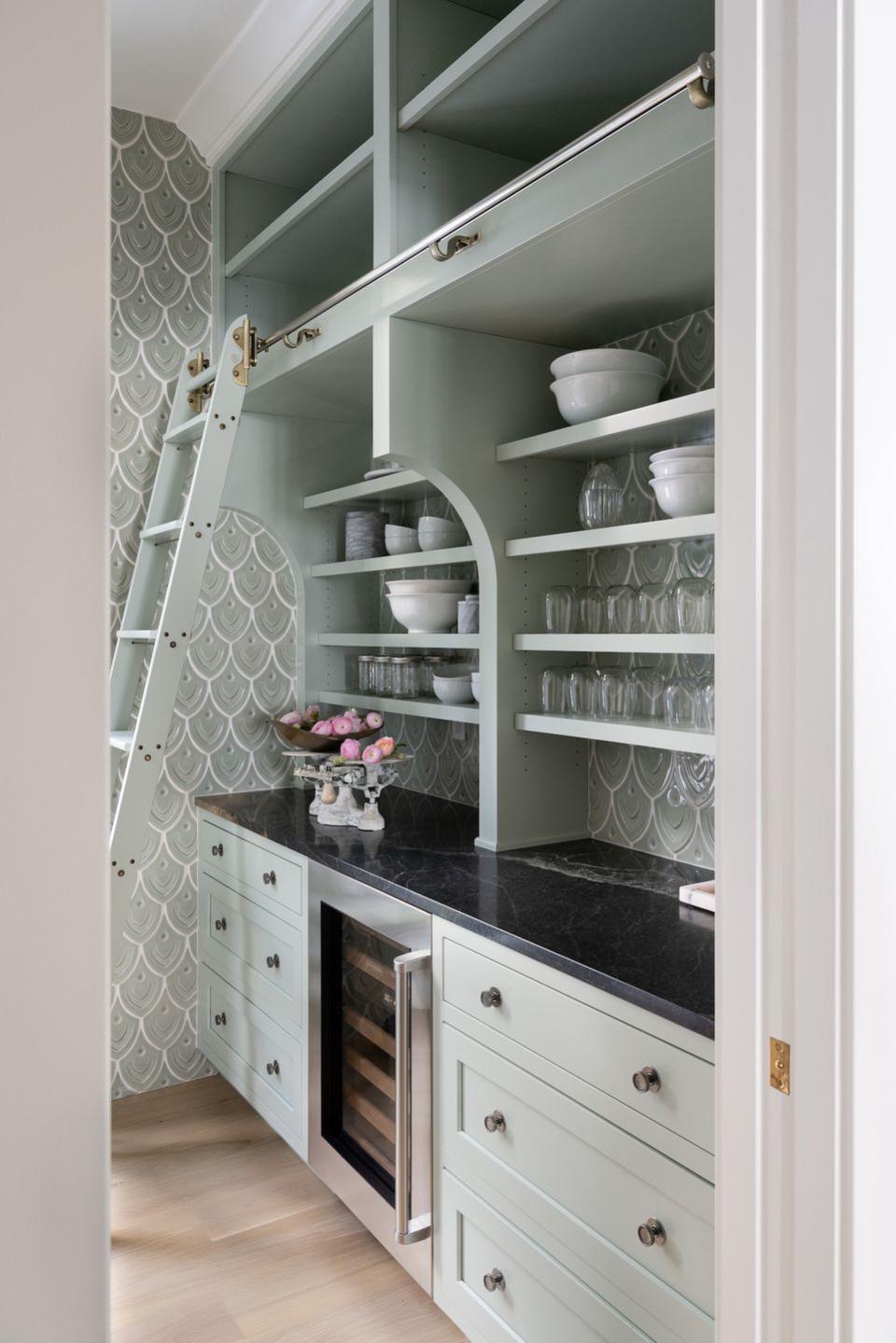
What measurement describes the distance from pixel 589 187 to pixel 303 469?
1.79m

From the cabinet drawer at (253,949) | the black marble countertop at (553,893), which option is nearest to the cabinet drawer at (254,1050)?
the cabinet drawer at (253,949)

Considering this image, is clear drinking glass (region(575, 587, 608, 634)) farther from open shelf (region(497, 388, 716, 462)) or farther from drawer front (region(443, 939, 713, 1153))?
drawer front (region(443, 939, 713, 1153))

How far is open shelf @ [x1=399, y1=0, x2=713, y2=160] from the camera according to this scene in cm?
160

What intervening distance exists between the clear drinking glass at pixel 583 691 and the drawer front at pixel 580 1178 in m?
0.72

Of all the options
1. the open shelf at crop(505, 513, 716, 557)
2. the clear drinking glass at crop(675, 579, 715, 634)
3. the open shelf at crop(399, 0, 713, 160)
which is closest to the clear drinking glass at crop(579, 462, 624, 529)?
the open shelf at crop(505, 513, 716, 557)

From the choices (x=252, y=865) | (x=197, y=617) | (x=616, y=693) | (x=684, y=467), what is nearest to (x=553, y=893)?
(x=616, y=693)

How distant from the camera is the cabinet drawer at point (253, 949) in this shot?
2.38 metres

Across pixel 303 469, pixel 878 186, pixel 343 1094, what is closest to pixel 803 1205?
pixel 878 186

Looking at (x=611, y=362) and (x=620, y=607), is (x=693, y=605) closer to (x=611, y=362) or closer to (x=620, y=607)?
(x=620, y=607)

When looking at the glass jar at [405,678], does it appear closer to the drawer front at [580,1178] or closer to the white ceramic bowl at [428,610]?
the white ceramic bowl at [428,610]

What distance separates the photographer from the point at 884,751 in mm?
912

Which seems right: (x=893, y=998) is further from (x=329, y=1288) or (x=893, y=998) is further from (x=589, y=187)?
(x=329, y=1288)

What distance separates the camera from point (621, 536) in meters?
1.76

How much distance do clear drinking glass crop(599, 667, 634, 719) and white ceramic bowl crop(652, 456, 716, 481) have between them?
0.46 m
